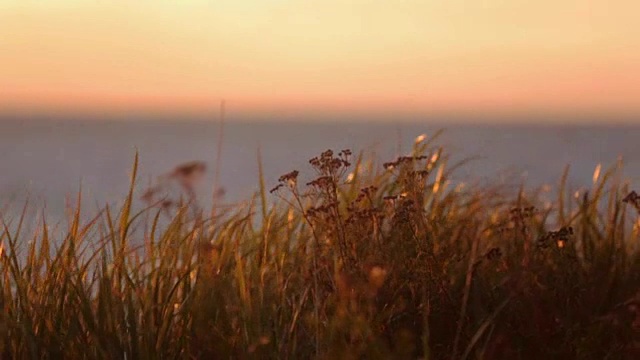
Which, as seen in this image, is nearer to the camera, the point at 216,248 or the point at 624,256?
the point at 216,248

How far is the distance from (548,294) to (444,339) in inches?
14.1

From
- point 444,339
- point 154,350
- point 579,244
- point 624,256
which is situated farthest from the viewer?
point 579,244

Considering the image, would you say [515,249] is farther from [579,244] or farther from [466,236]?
[579,244]

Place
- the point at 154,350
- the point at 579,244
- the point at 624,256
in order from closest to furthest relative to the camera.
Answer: the point at 154,350, the point at 624,256, the point at 579,244

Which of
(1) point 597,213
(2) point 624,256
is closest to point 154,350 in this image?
(2) point 624,256

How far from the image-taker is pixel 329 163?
3557 mm

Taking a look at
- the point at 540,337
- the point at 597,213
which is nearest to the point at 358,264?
the point at 540,337

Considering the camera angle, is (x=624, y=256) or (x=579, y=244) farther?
(x=579, y=244)

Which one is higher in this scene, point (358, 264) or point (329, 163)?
point (329, 163)

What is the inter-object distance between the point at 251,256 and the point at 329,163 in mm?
696

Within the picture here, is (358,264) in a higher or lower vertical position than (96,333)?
higher

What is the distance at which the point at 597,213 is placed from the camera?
4.65m

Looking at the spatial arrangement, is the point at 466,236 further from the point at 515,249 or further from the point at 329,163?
the point at 329,163

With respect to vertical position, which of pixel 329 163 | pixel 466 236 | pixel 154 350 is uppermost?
pixel 329 163
